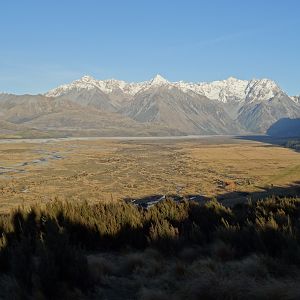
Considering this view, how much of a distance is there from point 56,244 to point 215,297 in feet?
9.11

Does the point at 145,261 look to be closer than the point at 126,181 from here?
Yes

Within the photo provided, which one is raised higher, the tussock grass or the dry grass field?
the tussock grass

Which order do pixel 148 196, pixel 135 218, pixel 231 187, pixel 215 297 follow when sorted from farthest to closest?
1. pixel 231 187
2. pixel 148 196
3. pixel 135 218
4. pixel 215 297

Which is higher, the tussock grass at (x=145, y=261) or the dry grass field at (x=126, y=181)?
the tussock grass at (x=145, y=261)

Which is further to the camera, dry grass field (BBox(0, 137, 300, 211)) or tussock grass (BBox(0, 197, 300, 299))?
dry grass field (BBox(0, 137, 300, 211))

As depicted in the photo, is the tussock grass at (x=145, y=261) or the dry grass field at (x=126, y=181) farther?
the dry grass field at (x=126, y=181)

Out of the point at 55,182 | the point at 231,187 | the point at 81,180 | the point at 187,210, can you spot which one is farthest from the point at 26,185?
the point at 187,210

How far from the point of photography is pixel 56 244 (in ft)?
23.9

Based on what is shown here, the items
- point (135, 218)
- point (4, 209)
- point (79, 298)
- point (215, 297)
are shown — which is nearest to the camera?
point (215, 297)

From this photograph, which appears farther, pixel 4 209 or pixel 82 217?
pixel 4 209

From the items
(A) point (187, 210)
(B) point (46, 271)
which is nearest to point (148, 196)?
(A) point (187, 210)

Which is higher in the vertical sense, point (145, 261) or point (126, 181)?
point (145, 261)

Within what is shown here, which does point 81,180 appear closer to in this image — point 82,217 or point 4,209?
point 4,209

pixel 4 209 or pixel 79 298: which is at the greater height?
pixel 79 298
